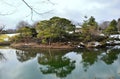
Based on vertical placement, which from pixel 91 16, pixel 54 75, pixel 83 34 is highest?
pixel 91 16

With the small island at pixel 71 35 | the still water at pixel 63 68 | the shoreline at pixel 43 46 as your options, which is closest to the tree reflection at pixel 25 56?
the still water at pixel 63 68

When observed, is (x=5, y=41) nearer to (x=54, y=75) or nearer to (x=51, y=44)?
(x=51, y=44)

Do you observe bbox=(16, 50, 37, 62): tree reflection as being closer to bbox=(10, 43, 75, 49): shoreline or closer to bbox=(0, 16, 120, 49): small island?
bbox=(0, 16, 120, 49): small island

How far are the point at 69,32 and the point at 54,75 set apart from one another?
15909mm

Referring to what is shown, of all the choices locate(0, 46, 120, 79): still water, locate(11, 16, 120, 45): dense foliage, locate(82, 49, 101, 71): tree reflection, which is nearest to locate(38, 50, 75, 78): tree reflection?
locate(0, 46, 120, 79): still water

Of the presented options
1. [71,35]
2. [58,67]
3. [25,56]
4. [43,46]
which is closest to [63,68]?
[58,67]

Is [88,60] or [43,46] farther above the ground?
[43,46]

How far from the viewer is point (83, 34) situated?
25.0 m

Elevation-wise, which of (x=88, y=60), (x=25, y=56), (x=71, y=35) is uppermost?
(x=71, y=35)

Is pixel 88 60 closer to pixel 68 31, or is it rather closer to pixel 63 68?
pixel 63 68

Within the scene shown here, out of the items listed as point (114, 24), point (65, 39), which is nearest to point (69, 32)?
point (65, 39)

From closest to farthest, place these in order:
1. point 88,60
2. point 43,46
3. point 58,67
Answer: point 58,67 → point 88,60 → point 43,46

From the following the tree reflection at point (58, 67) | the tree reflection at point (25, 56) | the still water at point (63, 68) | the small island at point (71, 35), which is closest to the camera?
the still water at point (63, 68)

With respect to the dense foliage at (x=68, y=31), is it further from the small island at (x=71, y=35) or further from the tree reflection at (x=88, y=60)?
the tree reflection at (x=88, y=60)
